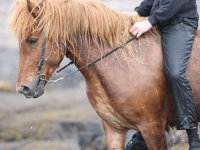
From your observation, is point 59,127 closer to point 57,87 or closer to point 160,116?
point 57,87

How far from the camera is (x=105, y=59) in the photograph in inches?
205

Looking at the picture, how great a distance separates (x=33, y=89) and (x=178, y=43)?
4.21 ft

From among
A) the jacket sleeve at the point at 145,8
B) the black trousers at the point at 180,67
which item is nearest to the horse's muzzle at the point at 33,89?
the black trousers at the point at 180,67

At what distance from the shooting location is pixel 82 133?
8891 millimetres

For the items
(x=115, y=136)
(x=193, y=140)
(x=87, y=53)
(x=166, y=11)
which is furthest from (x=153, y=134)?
(x=166, y=11)

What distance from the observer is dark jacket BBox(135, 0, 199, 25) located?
5.16 m

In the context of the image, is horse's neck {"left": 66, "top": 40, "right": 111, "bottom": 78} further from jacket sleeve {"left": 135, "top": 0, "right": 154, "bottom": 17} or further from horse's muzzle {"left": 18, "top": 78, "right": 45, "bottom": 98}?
jacket sleeve {"left": 135, "top": 0, "right": 154, "bottom": 17}

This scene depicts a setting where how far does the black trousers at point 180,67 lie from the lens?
507 cm

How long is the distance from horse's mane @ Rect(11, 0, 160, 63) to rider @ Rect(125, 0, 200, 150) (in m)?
0.16

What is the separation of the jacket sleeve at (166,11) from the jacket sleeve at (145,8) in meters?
0.44

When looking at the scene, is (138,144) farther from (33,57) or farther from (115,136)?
(33,57)

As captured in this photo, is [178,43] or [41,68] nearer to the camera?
[41,68]

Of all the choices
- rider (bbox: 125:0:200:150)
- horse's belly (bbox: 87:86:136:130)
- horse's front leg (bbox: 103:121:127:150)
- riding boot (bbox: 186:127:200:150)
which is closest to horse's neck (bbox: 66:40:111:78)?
horse's belly (bbox: 87:86:136:130)

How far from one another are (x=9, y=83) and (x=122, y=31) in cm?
648
